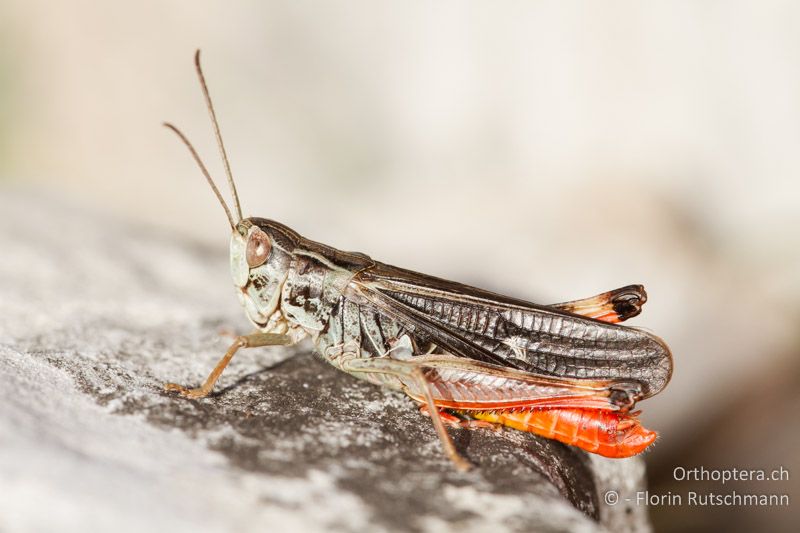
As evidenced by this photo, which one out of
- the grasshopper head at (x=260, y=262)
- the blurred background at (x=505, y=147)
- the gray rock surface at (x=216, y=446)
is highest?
the blurred background at (x=505, y=147)

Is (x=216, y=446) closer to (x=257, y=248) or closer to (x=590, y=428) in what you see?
(x=257, y=248)

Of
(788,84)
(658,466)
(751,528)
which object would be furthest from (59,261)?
(788,84)

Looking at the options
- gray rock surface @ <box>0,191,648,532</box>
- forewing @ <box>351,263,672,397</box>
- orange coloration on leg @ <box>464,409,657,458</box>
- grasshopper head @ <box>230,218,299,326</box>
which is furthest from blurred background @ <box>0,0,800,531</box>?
orange coloration on leg @ <box>464,409,657,458</box>

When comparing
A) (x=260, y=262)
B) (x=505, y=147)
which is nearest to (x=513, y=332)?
(x=260, y=262)

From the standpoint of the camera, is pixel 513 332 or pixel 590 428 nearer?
pixel 590 428

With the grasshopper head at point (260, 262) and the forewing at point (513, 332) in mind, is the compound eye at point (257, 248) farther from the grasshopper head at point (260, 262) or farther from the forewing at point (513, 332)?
the forewing at point (513, 332)

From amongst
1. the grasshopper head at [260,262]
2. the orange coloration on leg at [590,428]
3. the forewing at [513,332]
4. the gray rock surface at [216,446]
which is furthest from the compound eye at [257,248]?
the orange coloration on leg at [590,428]

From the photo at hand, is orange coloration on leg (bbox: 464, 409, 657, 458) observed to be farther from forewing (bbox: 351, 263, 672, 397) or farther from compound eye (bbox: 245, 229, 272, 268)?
compound eye (bbox: 245, 229, 272, 268)
